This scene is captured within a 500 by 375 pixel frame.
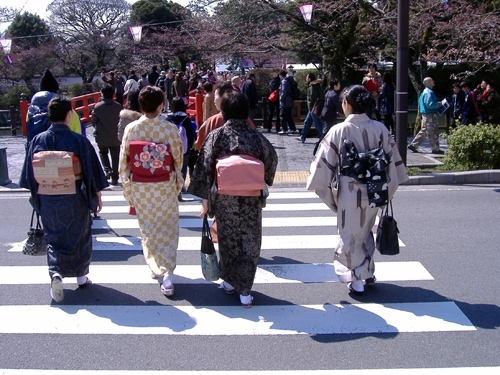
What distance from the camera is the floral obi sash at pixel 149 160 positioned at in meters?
4.69

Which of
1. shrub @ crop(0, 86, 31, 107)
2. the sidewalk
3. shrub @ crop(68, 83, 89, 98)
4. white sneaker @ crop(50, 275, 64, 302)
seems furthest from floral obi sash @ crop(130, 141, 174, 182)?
shrub @ crop(68, 83, 89, 98)

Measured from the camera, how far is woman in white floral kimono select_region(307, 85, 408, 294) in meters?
4.58

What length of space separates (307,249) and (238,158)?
7.02ft

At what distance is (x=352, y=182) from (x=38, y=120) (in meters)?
3.64

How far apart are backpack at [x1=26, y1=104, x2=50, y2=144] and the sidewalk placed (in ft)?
12.4

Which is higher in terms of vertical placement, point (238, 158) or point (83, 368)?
point (238, 158)

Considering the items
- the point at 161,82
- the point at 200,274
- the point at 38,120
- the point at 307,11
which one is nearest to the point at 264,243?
the point at 200,274

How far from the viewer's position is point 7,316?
459 centimetres

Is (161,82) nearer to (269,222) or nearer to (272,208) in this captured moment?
(272,208)

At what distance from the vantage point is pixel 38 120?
21.0ft

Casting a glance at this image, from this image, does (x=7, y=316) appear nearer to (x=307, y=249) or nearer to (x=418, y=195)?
(x=307, y=249)

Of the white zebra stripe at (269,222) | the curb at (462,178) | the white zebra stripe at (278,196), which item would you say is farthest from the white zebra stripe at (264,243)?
the curb at (462,178)

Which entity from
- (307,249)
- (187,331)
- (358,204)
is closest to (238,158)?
(358,204)

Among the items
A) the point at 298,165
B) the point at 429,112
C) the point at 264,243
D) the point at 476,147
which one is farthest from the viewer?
Result: the point at 429,112
